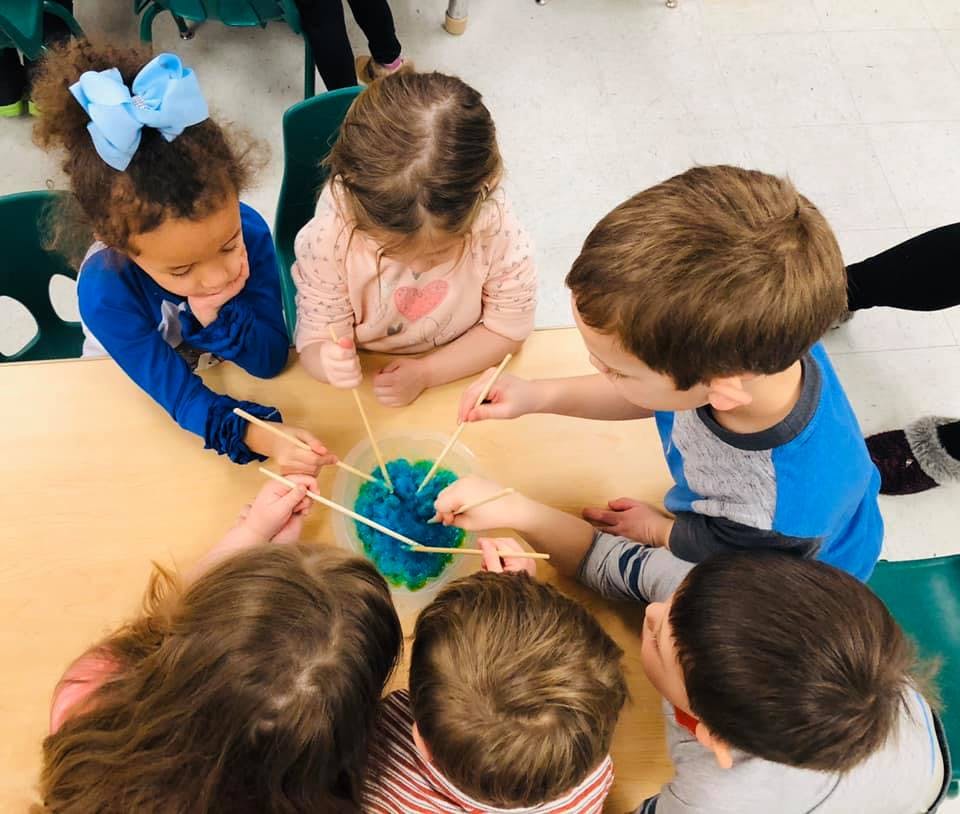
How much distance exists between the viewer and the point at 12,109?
2.20m

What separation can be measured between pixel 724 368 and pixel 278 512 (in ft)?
1.94

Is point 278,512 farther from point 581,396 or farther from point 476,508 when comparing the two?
Result: point 581,396

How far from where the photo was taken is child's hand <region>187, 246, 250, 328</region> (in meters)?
1.12

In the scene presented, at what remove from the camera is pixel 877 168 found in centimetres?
242

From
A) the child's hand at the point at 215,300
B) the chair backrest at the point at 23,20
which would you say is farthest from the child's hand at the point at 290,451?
the chair backrest at the point at 23,20

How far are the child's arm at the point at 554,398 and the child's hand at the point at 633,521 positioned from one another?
0.47ft

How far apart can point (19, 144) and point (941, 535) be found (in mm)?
2786

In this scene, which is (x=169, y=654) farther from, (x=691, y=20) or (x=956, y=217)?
(x=691, y=20)

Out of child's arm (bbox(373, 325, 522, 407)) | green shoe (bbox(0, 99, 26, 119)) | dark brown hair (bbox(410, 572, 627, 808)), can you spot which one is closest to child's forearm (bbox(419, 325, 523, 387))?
child's arm (bbox(373, 325, 522, 407))

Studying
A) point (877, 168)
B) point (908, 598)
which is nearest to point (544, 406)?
point (908, 598)

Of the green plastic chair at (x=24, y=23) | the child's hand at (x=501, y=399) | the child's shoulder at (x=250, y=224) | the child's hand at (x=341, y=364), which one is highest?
the green plastic chair at (x=24, y=23)

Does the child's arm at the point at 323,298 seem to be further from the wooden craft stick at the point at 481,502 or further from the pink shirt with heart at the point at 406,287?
the wooden craft stick at the point at 481,502

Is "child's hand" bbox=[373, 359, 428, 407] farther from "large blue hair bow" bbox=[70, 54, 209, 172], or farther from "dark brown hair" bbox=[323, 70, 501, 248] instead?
"large blue hair bow" bbox=[70, 54, 209, 172]

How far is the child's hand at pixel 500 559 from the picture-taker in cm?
97
